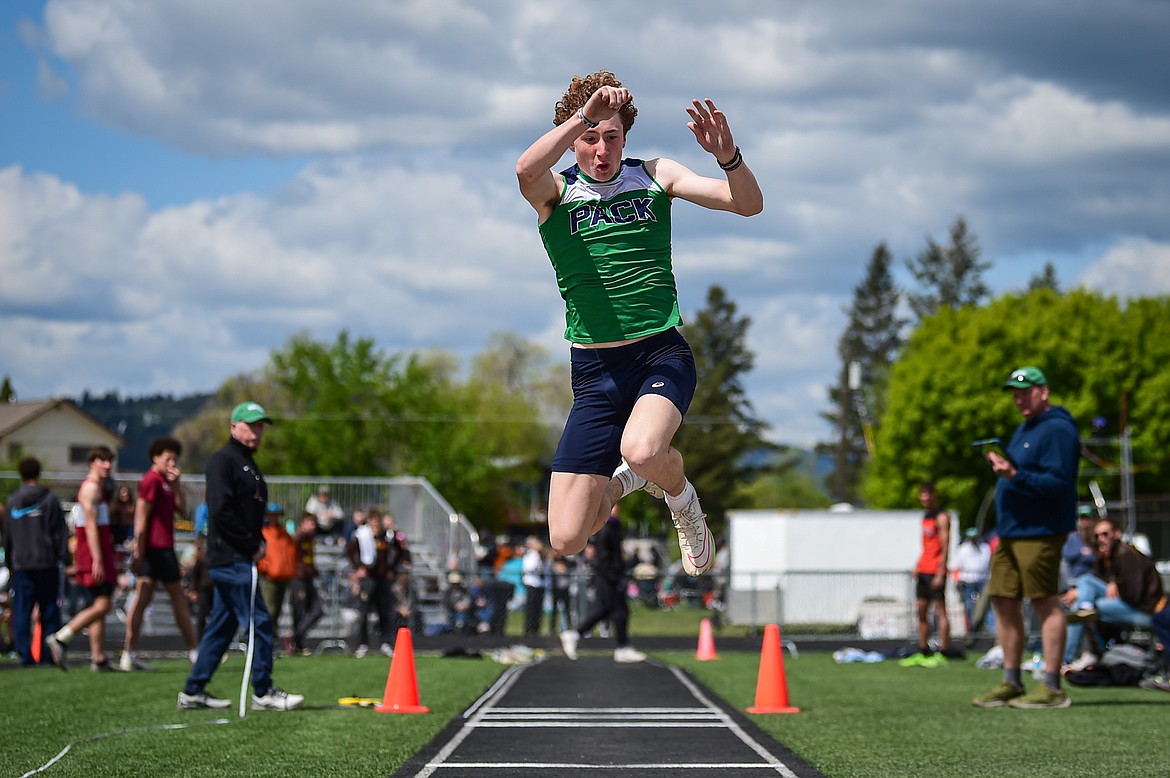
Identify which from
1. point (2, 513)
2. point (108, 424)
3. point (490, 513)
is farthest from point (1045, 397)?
point (108, 424)

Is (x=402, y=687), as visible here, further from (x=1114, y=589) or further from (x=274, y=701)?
(x=1114, y=589)

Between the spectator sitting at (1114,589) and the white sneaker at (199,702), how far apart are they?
837 cm

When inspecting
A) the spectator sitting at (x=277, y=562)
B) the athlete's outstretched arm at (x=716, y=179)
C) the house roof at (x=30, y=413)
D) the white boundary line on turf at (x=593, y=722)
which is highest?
the house roof at (x=30, y=413)

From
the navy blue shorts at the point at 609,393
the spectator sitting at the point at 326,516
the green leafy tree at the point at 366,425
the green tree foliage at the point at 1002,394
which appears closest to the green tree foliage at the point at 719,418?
the green leafy tree at the point at 366,425

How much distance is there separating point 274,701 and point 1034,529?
606cm

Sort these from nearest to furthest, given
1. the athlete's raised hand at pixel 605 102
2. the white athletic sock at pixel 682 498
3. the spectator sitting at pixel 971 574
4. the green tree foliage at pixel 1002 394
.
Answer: the athlete's raised hand at pixel 605 102 < the white athletic sock at pixel 682 498 < the spectator sitting at pixel 971 574 < the green tree foliage at pixel 1002 394

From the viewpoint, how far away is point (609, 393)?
6.94 metres

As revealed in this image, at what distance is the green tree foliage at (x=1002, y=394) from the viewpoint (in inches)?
2251

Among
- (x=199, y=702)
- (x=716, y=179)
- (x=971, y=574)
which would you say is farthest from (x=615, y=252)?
(x=971, y=574)

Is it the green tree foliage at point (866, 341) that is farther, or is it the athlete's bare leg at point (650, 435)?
the green tree foliage at point (866, 341)

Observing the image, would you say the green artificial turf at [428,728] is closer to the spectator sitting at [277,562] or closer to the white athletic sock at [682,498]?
the white athletic sock at [682,498]

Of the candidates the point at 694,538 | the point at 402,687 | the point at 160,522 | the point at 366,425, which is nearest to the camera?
the point at 694,538

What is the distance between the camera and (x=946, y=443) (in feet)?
192

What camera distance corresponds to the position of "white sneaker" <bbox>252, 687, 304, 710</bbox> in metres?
10.2
